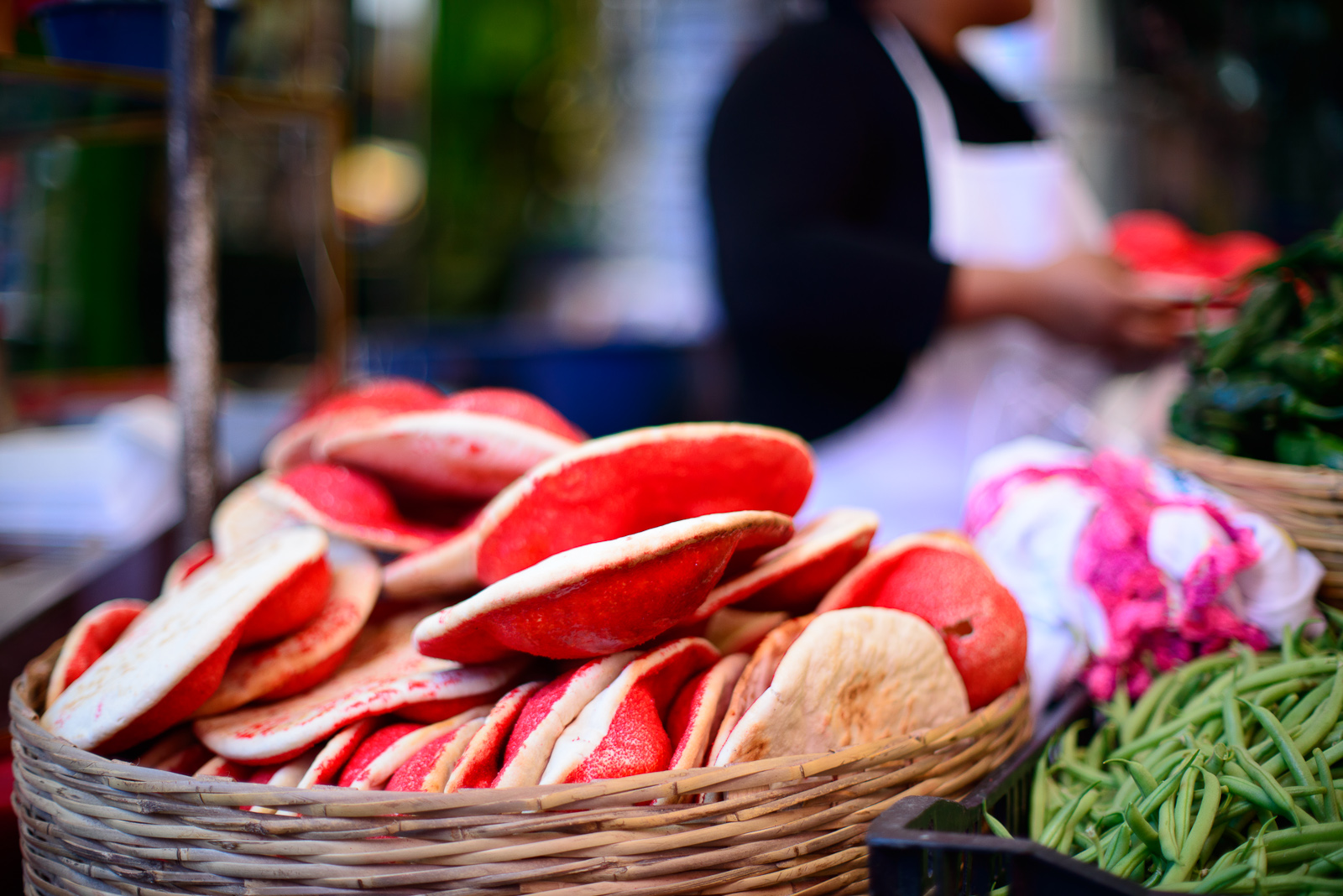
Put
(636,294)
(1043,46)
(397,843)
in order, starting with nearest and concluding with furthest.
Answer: (397,843)
(1043,46)
(636,294)

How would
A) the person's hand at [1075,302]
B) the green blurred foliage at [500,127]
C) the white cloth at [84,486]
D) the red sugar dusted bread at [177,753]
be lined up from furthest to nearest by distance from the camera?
the green blurred foliage at [500,127] < the person's hand at [1075,302] < the white cloth at [84,486] < the red sugar dusted bread at [177,753]

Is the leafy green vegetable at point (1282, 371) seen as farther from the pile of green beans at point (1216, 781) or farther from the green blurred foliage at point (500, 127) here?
the green blurred foliage at point (500, 127)

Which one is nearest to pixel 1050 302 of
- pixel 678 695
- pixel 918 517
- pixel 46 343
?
pixel 918 517

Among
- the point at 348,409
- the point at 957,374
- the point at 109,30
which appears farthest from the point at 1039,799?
the point at 109,30

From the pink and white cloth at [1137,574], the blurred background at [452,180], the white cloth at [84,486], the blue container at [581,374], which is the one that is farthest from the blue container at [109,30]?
the blue container at [581,374]

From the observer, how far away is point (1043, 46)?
11.1 ft

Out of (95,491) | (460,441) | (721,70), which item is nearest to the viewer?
(460,441)

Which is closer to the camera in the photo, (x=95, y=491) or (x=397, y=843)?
(x=397, y=843)

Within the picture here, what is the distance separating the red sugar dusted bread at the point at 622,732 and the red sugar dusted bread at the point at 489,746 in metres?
0.04

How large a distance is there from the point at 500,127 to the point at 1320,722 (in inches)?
212

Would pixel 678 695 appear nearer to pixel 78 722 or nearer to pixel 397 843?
pixel 397 843

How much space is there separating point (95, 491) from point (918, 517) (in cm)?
125

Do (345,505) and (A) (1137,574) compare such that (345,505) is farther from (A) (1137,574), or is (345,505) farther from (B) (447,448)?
(A) (1137,574)

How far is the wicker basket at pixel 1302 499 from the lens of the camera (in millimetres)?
812
